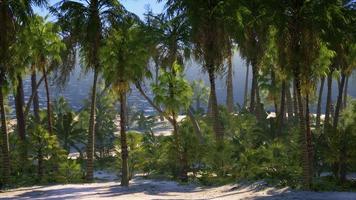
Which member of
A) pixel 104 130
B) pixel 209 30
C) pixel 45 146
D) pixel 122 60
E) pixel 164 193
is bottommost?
pixel 164 193

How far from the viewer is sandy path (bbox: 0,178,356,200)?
18.0 metres

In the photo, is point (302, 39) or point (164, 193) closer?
point (302, 39)

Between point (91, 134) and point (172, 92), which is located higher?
point (172, 92)

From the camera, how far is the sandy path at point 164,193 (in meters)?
18.0

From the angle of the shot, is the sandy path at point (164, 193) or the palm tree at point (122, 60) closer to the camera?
the sandy path at point (164, 193)

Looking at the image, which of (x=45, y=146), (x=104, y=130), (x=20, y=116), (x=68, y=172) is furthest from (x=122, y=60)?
(x=104, y=130)

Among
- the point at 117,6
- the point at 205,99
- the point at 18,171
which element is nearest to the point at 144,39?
the point at 117,6

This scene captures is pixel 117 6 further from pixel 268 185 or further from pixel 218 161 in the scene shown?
pixel 268 185

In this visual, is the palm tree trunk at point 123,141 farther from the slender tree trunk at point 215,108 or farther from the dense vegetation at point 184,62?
the slender tree trunk at point 215,108

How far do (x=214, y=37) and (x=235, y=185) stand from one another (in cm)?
726

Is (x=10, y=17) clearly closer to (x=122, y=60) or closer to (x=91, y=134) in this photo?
(x=122, y=60)

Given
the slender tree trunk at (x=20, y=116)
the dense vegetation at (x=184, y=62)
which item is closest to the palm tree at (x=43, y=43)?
the dense vegetation at (x=184, y=62)

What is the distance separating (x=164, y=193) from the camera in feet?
67.7

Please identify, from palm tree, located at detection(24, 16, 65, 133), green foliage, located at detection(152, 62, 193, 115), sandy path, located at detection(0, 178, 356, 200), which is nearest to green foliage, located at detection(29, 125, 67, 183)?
sandy path, located at detection(0, 178, 356, 200)
